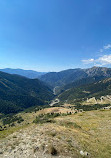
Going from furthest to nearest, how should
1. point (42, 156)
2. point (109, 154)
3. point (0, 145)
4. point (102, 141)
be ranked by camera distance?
point (102, 141)
point (0, 145)
point (109, 154)
point (42, 156)

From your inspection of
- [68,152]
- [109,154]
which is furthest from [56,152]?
[109,154]

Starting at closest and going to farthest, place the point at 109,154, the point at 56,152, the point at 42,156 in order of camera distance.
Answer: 1. the point at 42,156
2. the point at 56,152
3. the point at 109,154

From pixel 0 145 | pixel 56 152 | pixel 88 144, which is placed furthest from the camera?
pixel 88 144

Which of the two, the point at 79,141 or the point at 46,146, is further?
the point at 79,141

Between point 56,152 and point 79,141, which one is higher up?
point 56,152

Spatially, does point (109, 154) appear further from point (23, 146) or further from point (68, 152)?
point (23, 146)

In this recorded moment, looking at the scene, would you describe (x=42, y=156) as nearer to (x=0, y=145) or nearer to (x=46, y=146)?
(x=46, y=146)

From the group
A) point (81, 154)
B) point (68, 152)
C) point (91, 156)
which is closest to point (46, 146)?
point (68, 152)

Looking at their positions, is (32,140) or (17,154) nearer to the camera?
(17,154)

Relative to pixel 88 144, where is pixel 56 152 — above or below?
above
